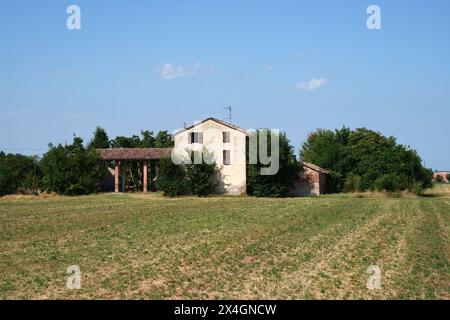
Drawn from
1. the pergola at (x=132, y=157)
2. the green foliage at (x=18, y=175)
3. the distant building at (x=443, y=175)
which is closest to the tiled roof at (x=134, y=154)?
the pergola at (x=132, y=157)

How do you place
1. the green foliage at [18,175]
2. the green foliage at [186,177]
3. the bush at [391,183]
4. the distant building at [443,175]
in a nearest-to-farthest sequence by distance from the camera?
1. the green foliage at [186,177]
2. the green foliage at [18,175]
3. the bush at [391,183]
4. the distant building at [443,175]

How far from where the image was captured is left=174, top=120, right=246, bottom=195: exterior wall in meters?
49.0

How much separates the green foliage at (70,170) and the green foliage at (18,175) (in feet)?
4.46

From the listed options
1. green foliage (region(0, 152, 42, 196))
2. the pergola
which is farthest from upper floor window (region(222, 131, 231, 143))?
green foliage (region(0, 152, 42, 196))

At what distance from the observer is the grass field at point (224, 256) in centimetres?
1089

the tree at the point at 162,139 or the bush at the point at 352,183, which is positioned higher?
the tree at the point at 162,139

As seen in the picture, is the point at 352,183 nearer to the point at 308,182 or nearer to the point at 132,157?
the point at 308,182

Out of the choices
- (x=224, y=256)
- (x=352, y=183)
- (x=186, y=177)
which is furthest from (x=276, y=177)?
(x=224, y=256)

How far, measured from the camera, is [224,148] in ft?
162

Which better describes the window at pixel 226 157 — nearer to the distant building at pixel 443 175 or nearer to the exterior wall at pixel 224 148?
the exterior wall at pixel 224 148

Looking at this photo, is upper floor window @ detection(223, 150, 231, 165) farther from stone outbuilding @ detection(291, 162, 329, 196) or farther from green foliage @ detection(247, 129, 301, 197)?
stone outbuilding @ detection(291, 162, 329, 196)

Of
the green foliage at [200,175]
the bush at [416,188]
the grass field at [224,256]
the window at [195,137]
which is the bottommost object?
the grass field at [224,256]
